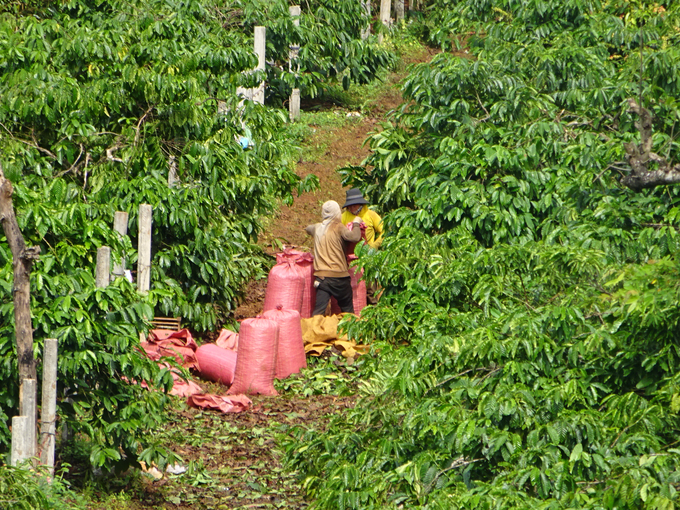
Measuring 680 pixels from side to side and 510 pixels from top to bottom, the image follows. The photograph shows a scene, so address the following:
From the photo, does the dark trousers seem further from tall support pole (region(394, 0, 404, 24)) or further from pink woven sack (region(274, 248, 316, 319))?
tall support pole (region(394, 0, 404, 24))

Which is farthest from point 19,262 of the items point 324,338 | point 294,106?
point 294,106

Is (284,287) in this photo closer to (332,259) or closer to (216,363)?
(332,259)

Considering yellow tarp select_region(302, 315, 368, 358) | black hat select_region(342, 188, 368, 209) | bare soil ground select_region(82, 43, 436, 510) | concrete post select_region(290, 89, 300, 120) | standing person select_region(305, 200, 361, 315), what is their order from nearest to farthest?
bare soil ground select_region(82, 43, 436, 510) → yellow tarp select_region(302, 315, 368, 358) → standing person select_region(305, 200, 361, 315) → black hat select_region(342, 188, 368, 209) → concrete post select_region(290, 89, 300, 120)

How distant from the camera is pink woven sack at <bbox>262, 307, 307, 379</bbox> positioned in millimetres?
8289

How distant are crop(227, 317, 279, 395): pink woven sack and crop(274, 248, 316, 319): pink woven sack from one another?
1405 mm

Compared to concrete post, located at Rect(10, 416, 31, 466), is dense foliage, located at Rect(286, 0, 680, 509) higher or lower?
higher

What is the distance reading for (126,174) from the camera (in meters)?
8.52

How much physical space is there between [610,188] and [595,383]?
1707 millimetres

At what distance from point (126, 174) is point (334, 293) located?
2410 mm

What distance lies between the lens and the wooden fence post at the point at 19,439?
5160 mm

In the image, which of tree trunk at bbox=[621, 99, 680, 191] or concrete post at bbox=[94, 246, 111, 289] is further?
concrete post at bbox=[94, 246, 111, 289]

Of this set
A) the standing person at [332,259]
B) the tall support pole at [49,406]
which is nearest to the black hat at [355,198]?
the standing person at [332,259]

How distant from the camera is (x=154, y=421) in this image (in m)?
6.05

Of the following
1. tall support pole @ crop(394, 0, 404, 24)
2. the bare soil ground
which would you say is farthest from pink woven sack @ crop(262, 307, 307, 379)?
tall support pole @ crop(394, 0, 404, 24)
